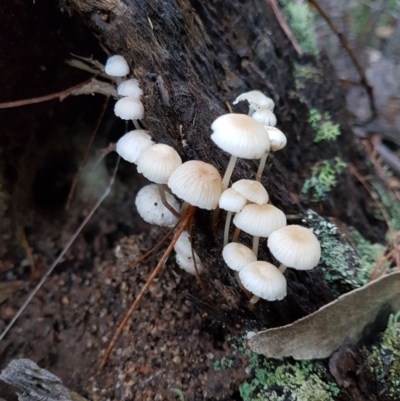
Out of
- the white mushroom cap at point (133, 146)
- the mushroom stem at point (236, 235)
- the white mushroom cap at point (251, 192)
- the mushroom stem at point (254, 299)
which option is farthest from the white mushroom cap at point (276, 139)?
the mushroom stem at point (254, 299)

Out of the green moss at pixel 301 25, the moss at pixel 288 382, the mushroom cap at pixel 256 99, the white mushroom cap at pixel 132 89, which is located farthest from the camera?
the green moss at pixel 301 25

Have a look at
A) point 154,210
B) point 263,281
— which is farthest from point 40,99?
point 263,281

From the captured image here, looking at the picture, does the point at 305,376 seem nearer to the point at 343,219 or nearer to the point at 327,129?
the point at 343,219

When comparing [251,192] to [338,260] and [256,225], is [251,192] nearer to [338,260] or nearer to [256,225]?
[256,225]

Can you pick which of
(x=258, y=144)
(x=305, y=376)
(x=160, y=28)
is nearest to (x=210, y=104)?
(x=160, y=28)

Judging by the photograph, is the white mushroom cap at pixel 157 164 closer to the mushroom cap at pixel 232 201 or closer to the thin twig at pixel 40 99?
the mushroom cap at pixel 232 201

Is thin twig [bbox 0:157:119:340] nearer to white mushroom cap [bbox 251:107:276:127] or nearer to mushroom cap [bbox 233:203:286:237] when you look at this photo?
white mushroom cap [bbox 251:107:276:127]

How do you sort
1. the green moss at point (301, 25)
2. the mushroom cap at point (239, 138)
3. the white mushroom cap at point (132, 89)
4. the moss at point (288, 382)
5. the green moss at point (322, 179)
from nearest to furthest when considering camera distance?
1. the mushroom cap at point (239, 138)
2. the moss at point (288, 382)
3. the white mushroom cap at point (132, 89)
4. the green moss at point (322, 179)
5. the green moss at point (301, 25)
